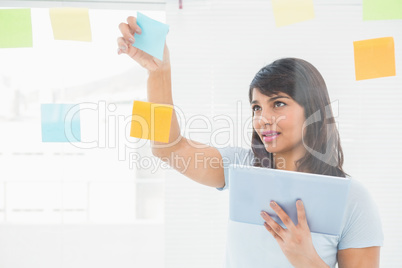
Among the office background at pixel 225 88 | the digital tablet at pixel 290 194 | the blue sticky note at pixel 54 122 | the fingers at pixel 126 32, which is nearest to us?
the digital tablet at pixel 290 194

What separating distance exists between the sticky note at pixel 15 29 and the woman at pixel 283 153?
503 millimetres

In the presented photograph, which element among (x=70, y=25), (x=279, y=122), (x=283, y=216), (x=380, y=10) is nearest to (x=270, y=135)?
(x=279, y=122)

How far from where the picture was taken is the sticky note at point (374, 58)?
119 cm

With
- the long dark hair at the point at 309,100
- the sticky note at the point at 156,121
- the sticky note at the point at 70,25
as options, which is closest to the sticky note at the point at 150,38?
the sticky note at the point at 156,121

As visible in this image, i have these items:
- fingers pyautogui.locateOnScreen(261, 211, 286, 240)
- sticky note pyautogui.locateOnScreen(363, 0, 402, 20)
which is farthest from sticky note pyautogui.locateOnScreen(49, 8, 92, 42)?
sticky note pyautogui.locateOnScreen(363, 0, 402, 20)

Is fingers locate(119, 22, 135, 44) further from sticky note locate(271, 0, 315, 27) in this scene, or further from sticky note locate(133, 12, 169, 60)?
sticky note locate(271, 0, 315, 27)

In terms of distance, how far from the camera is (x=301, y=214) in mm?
785

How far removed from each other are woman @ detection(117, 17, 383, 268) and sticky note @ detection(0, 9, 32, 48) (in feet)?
1.65

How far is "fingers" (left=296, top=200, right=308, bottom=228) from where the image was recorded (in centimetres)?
78

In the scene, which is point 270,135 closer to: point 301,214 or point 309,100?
point 309,100

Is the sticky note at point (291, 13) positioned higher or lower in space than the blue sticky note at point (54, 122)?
higher

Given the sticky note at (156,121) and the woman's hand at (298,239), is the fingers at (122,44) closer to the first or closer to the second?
the sticky note at (156,121)

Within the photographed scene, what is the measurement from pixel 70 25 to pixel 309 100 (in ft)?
2.78

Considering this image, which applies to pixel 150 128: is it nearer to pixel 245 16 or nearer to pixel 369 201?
pixel 369 201
